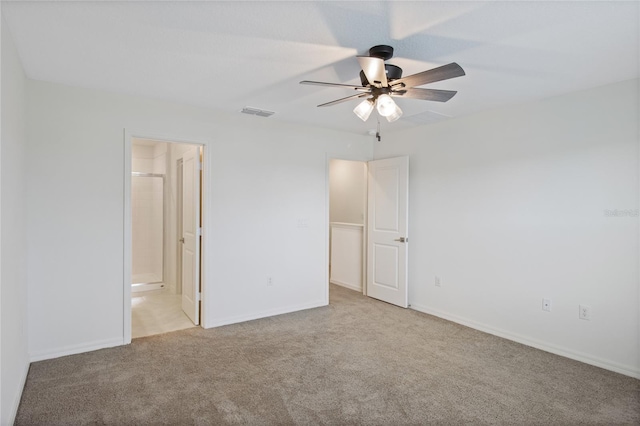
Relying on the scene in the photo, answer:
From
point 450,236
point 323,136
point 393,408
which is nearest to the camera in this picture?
point 393,408

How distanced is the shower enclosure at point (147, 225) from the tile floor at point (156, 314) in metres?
0.72

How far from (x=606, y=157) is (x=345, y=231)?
3.66 m

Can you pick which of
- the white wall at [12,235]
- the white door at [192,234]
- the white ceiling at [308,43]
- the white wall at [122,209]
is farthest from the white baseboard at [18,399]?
the white ceiling at [308,43]

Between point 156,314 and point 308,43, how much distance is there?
3.69 meters

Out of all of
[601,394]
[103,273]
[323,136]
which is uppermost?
[323,136]

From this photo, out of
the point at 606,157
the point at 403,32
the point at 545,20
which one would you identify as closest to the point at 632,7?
the point at 545,20

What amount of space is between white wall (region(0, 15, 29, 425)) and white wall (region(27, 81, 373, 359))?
0.77 feet

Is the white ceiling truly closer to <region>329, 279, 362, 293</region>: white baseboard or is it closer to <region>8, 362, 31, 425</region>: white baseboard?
<region>8, 362, 31, 425</region>: white baseboard

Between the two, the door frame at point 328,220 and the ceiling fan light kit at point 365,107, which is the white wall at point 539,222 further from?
the ceiling fan light kit at point 365,107

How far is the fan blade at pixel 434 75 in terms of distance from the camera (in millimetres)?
2049

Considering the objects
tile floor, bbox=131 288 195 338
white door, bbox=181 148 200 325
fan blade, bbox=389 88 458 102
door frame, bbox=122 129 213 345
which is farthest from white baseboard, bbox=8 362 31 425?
fan blade, bbox=389 88 458 102

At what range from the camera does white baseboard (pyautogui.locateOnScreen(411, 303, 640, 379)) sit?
299 cm

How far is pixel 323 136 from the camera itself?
4840mm

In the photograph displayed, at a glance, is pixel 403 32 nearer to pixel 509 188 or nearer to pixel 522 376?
pixel 509 188
